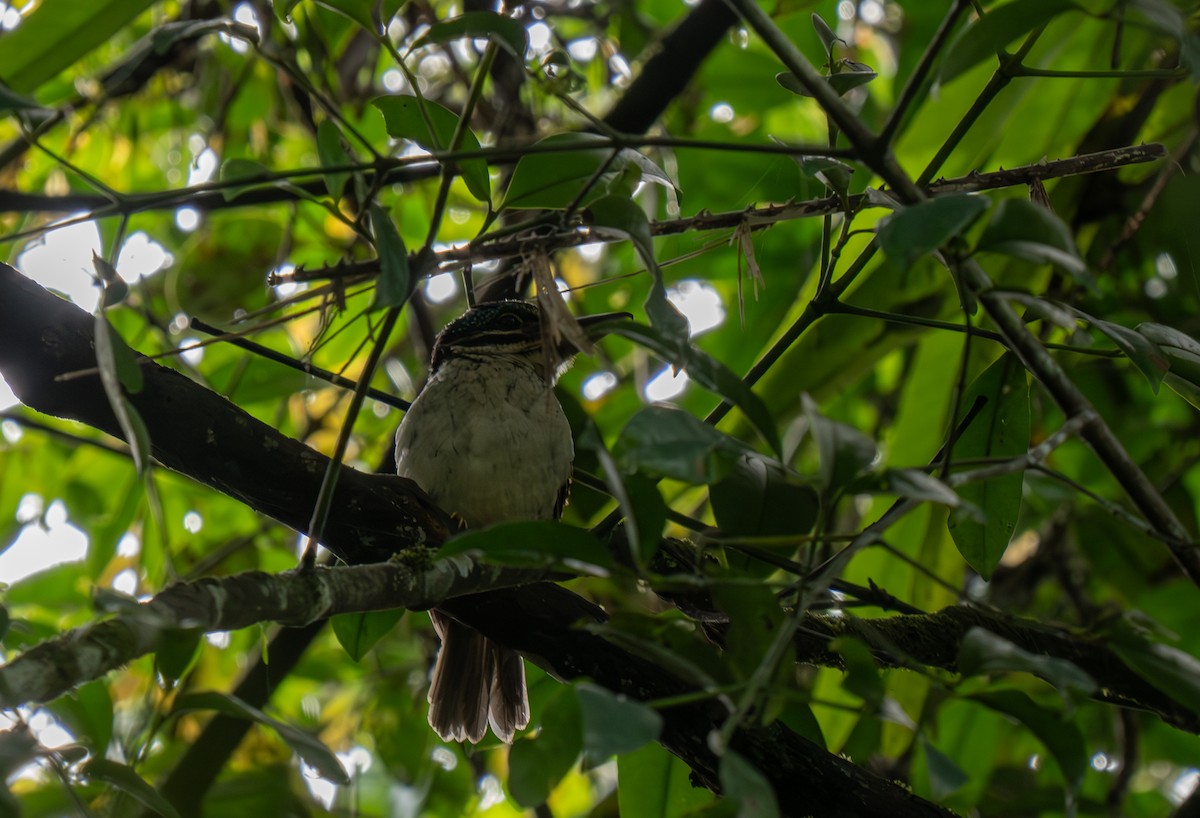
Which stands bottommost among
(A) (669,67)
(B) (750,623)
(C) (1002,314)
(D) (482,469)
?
(B) (750,623)

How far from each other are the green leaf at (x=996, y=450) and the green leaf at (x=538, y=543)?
2.68 ft

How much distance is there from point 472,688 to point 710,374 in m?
2.15

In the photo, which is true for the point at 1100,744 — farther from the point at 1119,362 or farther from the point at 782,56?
the point at 782,56

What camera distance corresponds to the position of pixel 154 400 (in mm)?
1949

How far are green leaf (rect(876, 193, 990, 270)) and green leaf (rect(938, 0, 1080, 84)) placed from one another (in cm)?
24

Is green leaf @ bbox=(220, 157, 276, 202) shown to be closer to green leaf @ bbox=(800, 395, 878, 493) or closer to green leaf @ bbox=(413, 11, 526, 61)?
green leaf @ bbox=(413, 11, 526, 61)

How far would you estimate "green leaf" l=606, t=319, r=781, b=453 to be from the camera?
1.31 metres

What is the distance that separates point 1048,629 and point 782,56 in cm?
73

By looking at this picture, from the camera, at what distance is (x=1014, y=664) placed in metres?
1.12

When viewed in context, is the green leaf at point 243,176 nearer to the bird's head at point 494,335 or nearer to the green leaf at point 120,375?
the green leaf at point 120,375

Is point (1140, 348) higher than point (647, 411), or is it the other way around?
point (1140, 348)

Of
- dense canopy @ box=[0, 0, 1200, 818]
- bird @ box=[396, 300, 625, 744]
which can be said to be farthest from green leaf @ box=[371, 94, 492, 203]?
bird @ box=[396, 300, 625, 744]

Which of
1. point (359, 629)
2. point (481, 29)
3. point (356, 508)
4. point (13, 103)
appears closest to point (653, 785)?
point (359, 629)

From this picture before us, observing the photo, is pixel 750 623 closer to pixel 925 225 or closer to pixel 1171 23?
pixel 925 225
